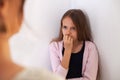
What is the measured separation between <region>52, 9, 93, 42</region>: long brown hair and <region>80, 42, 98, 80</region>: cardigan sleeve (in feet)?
0.15

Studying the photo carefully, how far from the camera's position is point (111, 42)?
1.31m

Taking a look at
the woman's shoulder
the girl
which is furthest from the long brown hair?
the woman's shoulder

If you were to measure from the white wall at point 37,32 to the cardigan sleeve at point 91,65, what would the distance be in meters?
0.18

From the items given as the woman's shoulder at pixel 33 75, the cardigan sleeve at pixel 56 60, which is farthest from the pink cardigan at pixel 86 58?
the woman's shoulder at pixel 33 75

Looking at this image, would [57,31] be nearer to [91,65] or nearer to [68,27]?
[68,27]

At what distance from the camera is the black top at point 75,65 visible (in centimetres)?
126

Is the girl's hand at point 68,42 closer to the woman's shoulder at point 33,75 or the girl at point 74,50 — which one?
the girl at point 74,50

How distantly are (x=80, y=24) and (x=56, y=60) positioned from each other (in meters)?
0.20

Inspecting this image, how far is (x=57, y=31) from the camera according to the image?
50.2 inches

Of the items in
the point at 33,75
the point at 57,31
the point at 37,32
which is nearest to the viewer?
the point at 33,75

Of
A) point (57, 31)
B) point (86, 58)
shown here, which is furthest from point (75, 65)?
point (57, 31)

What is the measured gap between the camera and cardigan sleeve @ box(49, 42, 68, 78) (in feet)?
3.91

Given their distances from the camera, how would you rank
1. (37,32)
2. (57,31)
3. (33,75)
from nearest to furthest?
(33,75)
(37,32)
(57,31)

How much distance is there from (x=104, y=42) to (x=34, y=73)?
442mm
